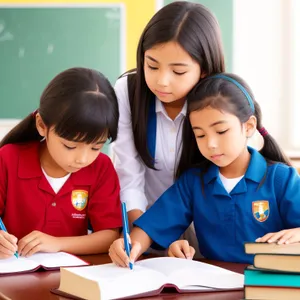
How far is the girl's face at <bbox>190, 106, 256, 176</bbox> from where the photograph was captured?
1.51 metres

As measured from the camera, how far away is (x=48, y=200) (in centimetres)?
170

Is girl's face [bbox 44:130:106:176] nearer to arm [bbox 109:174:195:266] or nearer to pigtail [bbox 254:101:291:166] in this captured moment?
arm [bbox 109:174:195:266]

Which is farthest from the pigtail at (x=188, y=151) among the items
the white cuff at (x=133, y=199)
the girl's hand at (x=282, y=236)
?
the girl's hand at (x=282, y=236)

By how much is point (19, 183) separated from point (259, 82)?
3117 mm

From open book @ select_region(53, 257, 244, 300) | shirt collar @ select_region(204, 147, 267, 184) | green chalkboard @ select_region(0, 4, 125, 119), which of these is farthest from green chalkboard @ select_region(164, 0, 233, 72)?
open book @ select_region(53, 257, 244, 300)

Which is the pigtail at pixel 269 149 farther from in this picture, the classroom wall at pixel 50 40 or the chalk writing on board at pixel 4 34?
the chalk writing on board at pixel 4 34

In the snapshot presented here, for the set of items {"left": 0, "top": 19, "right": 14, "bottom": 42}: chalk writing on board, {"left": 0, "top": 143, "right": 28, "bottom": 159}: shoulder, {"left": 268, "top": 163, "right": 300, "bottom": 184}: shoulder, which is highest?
{"left": 0, "top": 19, "right": 14, "bottom": 42}: chalk writing on board

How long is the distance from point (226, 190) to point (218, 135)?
145mm

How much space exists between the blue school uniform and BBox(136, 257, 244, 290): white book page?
11.4 inches

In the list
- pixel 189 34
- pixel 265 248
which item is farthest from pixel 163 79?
pixel 265 248

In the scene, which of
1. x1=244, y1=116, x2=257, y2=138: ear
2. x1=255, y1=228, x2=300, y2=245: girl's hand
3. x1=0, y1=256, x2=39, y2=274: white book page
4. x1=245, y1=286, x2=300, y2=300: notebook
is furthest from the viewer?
x1=244, y1=116, x2=257, y2=138: ear

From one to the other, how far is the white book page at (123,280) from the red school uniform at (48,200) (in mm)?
502

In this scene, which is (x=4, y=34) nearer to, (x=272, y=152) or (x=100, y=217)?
(x=100, y=217)

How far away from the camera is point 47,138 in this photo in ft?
5.46
